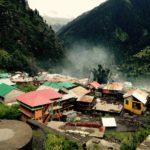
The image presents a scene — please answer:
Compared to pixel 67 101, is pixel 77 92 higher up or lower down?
higher up

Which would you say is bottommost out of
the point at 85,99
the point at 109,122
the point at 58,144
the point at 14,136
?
the point at 109,122

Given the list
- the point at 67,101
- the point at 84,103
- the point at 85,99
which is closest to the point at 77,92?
the point at 85,99

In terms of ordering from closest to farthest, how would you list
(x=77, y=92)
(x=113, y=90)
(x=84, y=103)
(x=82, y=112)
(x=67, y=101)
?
(x=67, y=101) → (x=82, y=112) → (x=84, y=103) → (x=77, y=92) → (x=113, y=90)

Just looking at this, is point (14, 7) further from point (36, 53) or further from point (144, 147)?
point (144, 147)

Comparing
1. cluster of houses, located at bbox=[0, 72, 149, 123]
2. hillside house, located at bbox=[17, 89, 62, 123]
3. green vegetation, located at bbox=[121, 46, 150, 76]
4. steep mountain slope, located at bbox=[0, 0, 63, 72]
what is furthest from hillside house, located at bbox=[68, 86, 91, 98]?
green vegetation, located at bbox=[121, 46, 150, 76]

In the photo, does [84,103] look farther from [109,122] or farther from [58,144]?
[58,144]

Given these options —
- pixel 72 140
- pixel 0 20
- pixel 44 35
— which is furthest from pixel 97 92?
pixel 44 35
